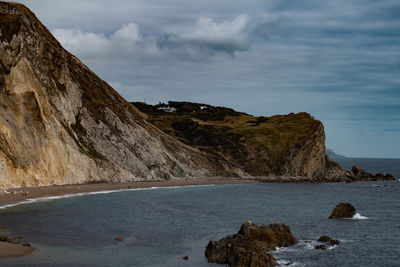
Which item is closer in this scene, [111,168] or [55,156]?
[55,156]

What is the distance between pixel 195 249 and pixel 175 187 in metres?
63.1

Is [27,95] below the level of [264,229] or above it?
above

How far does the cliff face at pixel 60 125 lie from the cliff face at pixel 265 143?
1822cm

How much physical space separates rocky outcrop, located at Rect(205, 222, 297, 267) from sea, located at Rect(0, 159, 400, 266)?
3.08 feet

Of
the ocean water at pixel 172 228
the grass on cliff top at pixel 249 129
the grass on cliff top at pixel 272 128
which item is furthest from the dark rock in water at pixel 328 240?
the grass on cliff top at pixel 272 128

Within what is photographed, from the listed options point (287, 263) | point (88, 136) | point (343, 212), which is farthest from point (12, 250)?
point (88, 136)

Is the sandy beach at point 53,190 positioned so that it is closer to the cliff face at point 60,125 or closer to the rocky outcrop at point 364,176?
the cliff face at point 60,125

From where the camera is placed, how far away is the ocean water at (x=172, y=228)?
32.5m

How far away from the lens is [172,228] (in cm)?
4572

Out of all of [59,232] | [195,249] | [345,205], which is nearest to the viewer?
[195,249]

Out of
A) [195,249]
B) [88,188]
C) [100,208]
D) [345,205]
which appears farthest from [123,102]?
[195,249]

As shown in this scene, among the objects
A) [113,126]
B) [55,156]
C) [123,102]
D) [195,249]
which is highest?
[123,102]

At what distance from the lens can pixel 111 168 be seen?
90.8 metres

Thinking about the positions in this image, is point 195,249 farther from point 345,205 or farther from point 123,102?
point 123,102
